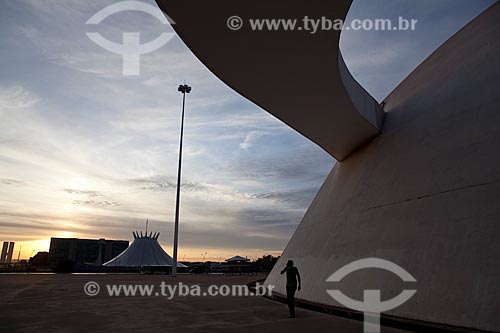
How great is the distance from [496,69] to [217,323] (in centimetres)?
749

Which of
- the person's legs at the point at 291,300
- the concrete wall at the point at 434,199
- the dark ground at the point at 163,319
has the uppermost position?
the concrete wall at the point at 434,199

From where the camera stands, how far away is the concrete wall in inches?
213

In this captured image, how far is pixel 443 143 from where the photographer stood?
291 inches

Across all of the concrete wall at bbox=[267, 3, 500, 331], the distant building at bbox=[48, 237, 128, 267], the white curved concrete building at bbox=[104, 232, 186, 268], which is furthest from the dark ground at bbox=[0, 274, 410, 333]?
the distant building at bbox=[48, 237, 128, 267]

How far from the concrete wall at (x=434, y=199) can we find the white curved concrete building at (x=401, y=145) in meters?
0.02

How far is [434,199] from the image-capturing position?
672 cm

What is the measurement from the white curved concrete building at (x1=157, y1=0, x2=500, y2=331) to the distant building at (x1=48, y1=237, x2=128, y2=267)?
11360cm

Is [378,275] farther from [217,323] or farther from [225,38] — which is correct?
[225,38]

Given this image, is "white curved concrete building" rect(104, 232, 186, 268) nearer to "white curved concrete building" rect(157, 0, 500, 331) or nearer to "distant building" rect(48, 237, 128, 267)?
"white curved concrete building" rect(157, 0, 500, 331)

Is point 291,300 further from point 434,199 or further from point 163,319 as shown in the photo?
point 434,199

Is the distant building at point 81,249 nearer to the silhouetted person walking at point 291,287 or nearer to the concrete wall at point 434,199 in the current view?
the concrete wall at point 434,199

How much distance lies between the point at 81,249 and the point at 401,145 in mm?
124847

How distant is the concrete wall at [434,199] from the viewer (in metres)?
5.40

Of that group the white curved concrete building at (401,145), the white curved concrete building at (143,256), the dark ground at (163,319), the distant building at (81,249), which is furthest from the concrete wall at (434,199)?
the distant building at (81,249)
